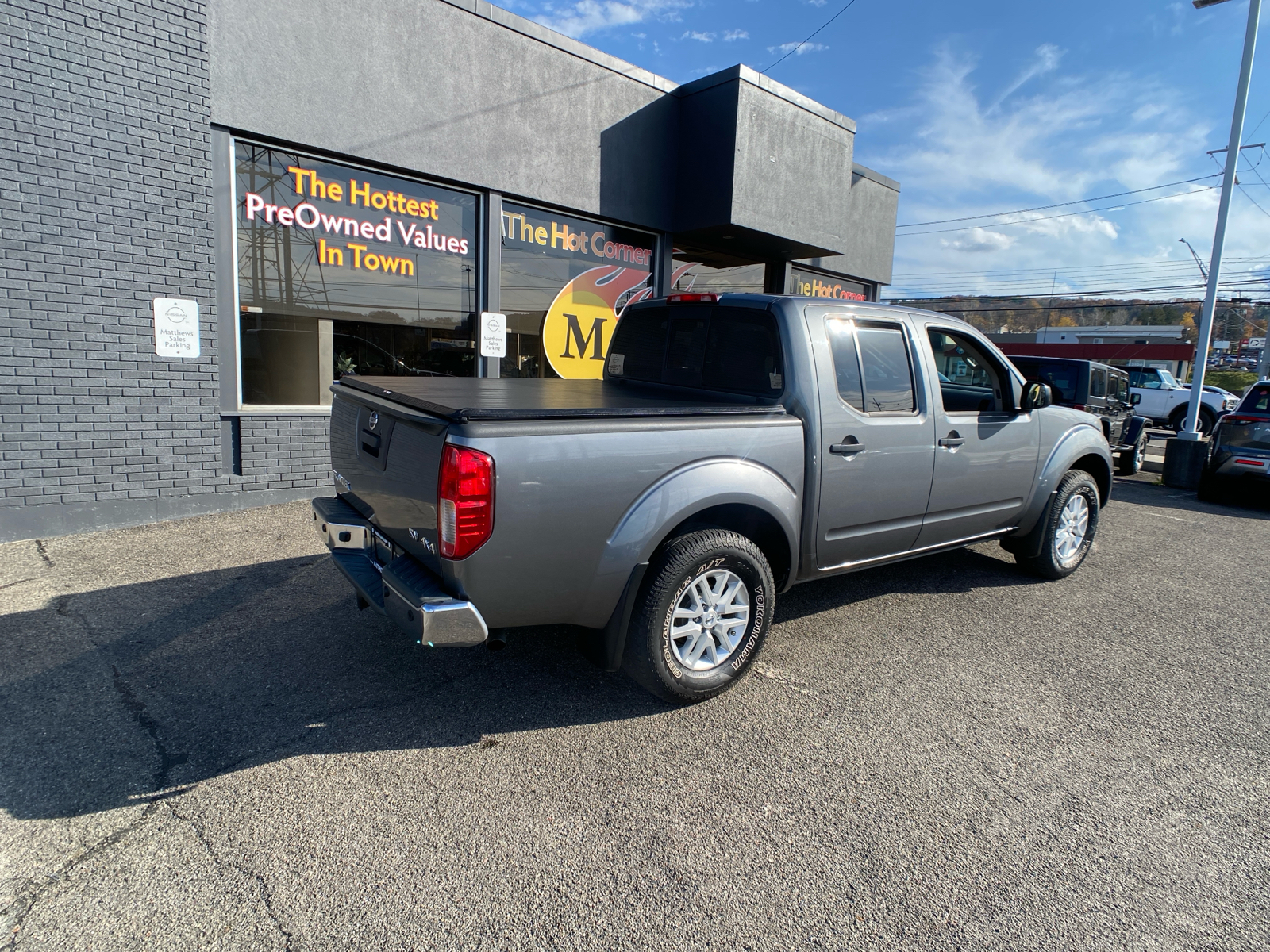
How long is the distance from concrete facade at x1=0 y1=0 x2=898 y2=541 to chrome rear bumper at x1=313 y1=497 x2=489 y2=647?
347 cm

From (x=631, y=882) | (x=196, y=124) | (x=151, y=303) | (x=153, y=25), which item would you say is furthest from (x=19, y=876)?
(x=153, y=25)

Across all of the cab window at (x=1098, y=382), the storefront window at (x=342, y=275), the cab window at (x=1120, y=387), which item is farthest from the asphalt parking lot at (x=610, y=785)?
the cab window at (x=1120, y=387)

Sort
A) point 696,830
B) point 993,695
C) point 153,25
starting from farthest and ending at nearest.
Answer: point 153,25 < point 993,695 < point 696,830

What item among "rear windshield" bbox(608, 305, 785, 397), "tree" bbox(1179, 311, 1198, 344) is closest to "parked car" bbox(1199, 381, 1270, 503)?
"rear windshield" bbox(608, 305, 785, 397)

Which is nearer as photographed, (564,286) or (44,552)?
(44,552)

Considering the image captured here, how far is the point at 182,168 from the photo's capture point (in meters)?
6.11

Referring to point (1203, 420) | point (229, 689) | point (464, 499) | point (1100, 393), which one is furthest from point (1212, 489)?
point (1203, 420)

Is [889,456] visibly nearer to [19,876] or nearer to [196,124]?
[19,876]

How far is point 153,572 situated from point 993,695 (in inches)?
210

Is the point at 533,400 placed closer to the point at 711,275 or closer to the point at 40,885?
the point at 40,885

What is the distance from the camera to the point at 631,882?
2354mm

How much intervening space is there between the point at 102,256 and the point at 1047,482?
7480 mm

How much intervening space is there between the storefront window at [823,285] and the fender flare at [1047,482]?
656 centimetres

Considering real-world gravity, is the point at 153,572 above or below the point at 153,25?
below
